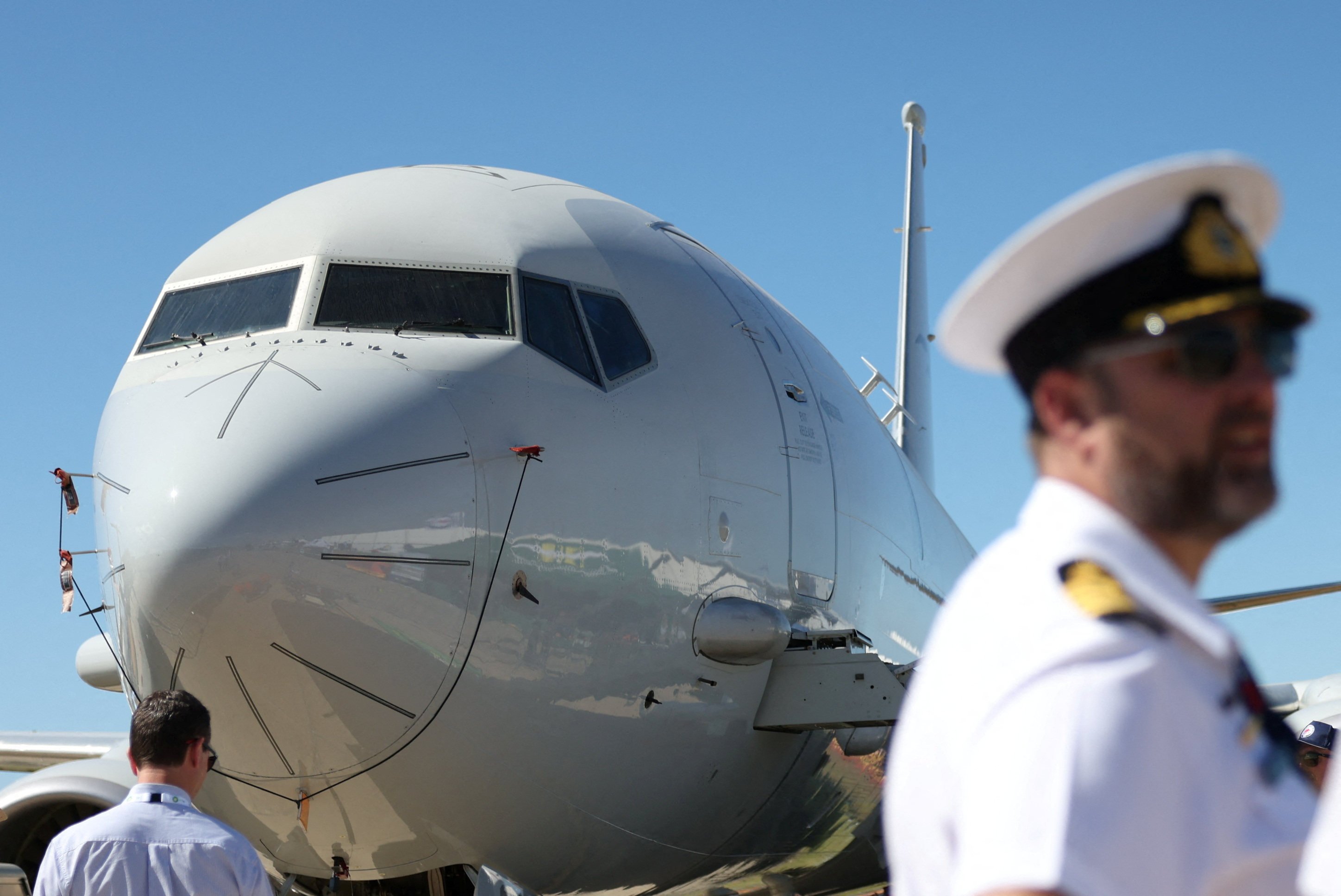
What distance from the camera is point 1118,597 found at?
120 cm

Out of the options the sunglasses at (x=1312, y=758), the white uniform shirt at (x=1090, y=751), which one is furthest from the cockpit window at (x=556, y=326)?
the white uniform shirt at (x=1090, y=751)

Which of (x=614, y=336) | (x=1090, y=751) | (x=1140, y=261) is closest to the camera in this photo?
(x=1090, y=751)

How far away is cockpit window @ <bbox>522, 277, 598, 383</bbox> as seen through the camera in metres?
6.15

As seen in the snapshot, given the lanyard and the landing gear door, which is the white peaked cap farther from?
the landing gear door

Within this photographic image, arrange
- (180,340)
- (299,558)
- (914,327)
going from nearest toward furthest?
(299,558)
(180,340)
(914,327)

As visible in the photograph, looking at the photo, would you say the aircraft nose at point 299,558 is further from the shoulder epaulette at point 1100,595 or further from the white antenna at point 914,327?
the white antenna at point 914,327

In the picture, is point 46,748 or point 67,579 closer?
point 67,579

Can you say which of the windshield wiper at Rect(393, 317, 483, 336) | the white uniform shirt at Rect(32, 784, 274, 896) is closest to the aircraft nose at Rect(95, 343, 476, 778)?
the windshield wiper at Rect(393, 317, 483, 336)

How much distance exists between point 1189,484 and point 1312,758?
17.4 ft

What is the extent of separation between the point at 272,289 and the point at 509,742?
2274 millimetres

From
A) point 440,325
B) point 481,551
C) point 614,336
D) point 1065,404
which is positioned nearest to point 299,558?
point 481,551

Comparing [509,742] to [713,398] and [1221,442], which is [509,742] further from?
[1221,442]

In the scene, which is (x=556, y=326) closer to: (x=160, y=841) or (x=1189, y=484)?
(x=160, y=841)

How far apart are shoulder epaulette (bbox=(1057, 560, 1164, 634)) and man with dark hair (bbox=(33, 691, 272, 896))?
126 inches
